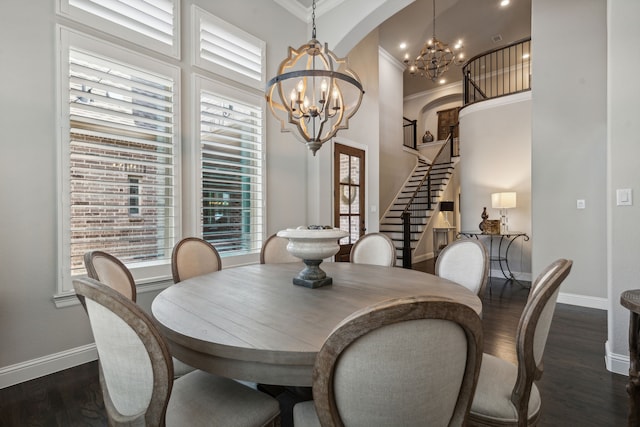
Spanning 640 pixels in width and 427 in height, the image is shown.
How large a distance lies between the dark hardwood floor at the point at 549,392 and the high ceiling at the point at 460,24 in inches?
235

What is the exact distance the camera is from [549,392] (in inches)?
79.1

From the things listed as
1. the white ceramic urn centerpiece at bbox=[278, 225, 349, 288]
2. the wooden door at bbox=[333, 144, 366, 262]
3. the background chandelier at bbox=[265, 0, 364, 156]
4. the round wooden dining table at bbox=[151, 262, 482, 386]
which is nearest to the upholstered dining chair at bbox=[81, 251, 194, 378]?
the round wooden dining table at bbox=[151, 262, 482, 386]

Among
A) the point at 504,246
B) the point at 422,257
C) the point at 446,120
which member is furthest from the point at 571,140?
the point at 446,120

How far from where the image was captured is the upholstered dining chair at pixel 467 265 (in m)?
1.92

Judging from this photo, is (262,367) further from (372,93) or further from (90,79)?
(372,93)

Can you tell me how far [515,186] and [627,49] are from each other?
349 centimetres

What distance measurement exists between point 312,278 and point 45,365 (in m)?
2.11

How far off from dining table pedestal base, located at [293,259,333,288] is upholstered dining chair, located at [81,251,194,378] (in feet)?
2.16

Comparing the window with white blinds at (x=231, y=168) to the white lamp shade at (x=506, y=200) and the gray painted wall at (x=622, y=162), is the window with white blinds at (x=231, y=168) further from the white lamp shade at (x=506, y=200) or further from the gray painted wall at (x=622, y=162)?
the white lamp shade at (x=506, y=200)

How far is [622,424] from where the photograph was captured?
1.71m

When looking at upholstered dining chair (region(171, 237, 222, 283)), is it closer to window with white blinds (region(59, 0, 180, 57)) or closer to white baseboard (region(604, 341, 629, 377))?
window with white blinds (region(59, 0, 180, 57))

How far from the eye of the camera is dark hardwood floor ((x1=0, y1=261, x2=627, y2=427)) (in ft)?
5.77

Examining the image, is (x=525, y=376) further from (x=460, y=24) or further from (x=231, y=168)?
(x=460, y=24)

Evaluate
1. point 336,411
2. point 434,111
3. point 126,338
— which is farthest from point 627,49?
point 434,111
